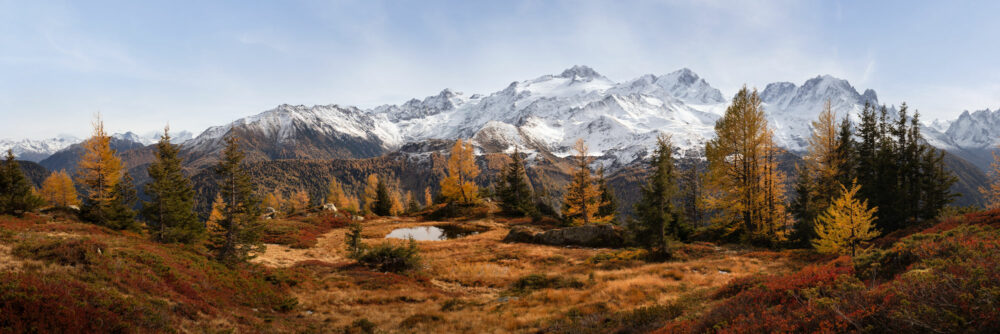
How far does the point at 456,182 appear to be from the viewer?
5988cm

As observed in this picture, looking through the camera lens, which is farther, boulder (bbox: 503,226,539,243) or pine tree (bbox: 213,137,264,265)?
boulder (bbox: 503,226,539,243)

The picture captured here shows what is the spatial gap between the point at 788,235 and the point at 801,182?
6.56m

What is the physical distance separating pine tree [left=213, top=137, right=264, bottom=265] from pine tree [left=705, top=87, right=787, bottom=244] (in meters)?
32.1

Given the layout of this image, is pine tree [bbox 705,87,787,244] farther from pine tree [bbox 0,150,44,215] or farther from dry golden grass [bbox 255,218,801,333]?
pine tree [bbox 0,150,44,215]

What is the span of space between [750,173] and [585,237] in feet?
46.6

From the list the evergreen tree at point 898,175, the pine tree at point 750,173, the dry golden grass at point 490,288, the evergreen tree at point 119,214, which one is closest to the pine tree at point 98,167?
the evergreen tree at point 119,214

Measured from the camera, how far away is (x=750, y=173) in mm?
28641

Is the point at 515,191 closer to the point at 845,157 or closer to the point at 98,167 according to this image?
the point at 845,157

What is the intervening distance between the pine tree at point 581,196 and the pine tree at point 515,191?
530 inches

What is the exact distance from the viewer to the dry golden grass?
14898 mm

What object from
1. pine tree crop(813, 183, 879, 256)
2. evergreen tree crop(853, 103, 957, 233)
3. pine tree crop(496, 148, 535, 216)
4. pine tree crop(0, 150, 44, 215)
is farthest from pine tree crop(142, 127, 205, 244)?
evergreen tree crop(853, 103, 957, 233)

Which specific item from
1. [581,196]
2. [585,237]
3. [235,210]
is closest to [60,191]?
[235,210]

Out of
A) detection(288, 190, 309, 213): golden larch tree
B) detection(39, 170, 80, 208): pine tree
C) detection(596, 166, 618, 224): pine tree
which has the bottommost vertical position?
detection(288, 190, 309, 213): golden larch tree

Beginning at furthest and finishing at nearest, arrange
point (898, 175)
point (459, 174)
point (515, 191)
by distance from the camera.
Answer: point (515, 191) → point (459, 174) → point (898, 175)
